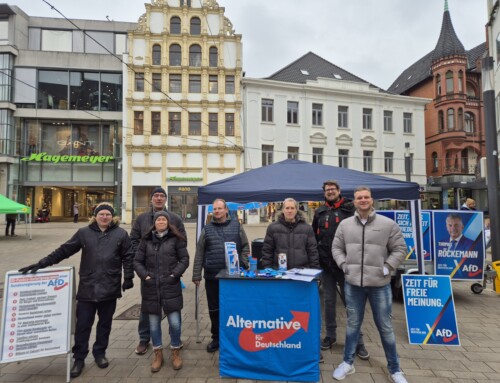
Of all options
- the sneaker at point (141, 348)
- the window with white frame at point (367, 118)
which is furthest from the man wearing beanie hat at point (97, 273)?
the window with white frame at point (367, 118)

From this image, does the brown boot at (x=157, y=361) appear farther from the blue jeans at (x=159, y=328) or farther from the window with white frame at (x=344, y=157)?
the window with white frame at (x=344, y=157)

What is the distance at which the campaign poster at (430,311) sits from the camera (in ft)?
14.0

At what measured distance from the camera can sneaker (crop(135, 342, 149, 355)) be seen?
401 centimetres

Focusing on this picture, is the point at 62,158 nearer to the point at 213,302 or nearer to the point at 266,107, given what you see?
the point at 266,107

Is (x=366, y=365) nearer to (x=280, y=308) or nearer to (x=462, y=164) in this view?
(x=280, y=308)

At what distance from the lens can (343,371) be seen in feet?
11.2

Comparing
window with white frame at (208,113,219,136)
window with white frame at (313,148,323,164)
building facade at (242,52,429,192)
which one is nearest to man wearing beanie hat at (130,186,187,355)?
building facade at (242,52,429,192)

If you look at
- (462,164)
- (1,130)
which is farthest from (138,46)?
(462,164)

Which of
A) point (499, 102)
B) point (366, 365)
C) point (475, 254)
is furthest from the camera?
point (499, 102)

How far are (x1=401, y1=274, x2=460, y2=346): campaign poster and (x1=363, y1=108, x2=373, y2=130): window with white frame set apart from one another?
2764 centimetres

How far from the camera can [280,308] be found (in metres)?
3.40

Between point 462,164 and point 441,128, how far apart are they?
400cm

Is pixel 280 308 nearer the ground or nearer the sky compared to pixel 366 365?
nearer the sky

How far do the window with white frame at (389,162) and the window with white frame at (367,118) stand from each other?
2.90 m
